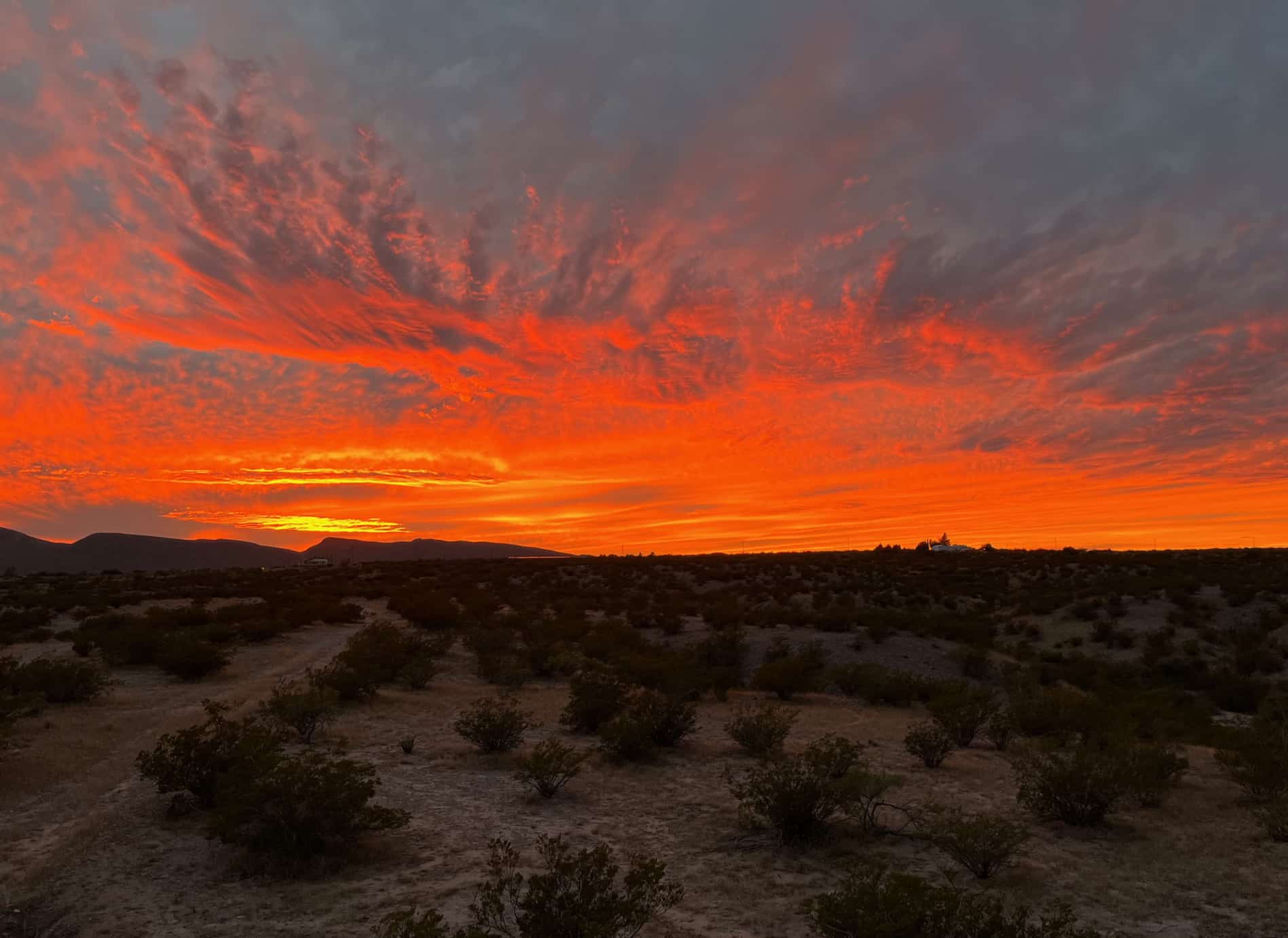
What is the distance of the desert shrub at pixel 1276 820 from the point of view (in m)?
8.73

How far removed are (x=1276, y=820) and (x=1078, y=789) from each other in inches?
86.4

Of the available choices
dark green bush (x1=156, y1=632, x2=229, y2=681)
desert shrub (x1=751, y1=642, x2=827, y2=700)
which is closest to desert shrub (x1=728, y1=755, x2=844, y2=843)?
desert shrub (x1=751, y1=642, x2=827, y2=700)

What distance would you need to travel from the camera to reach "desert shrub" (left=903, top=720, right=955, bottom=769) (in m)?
12.2

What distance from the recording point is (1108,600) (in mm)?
35625

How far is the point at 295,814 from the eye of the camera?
7.93 metres

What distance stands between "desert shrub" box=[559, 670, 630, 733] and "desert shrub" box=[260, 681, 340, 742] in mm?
4820

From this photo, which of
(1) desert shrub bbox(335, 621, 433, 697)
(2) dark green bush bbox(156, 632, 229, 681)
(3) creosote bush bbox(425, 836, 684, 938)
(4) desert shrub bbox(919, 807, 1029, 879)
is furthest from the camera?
(2) dark green bush bbox(156, 632, 229, 681)

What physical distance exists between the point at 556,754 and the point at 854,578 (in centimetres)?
4258

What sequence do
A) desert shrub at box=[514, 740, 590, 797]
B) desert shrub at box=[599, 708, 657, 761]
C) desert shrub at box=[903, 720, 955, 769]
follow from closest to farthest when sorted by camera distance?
desert shrub at box=[514, 740, 590, 797] → desert shrub at box=[903, 720, 955, 769] → desert shrub at box=[599, 708, 657, 761]

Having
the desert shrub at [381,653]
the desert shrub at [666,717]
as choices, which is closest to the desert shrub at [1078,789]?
the desert shrub at [666,717]

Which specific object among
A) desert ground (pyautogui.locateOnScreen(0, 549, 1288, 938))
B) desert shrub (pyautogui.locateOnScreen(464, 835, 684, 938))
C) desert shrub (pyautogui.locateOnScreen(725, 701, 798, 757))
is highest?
desert shrub (pyautogui.locateOnScreen(464, 835, 684, 938))

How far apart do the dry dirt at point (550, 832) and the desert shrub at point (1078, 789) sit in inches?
11.7

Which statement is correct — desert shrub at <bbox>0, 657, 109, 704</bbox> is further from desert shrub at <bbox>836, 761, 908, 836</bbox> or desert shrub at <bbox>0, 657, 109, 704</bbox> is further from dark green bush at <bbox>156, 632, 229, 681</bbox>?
desert shrub at <bbox>836, 761, 908, 836</bbox>

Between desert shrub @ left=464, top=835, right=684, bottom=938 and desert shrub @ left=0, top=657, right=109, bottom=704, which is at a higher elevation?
desert shrub @ left=464, top=835, right=684, bottom=938
